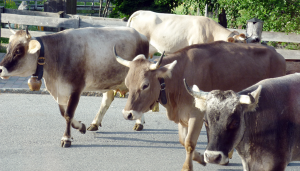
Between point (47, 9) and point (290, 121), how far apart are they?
39.6 ft

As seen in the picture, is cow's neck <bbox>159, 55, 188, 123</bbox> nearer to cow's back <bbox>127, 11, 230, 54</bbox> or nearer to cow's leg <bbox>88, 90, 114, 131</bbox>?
cow's leg <bbox>88, 90, 114, 131</bbox>

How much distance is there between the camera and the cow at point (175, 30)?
8.03 meters

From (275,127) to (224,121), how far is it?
0.57 meters

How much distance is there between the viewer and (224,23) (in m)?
13.3

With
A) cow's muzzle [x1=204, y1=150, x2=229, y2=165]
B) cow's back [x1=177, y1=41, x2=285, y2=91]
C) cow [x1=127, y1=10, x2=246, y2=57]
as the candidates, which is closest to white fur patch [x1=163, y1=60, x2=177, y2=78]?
cow's back [x1=177, y1=41, x2=285, y2=91]

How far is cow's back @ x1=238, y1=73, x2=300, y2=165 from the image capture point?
11.6 feet

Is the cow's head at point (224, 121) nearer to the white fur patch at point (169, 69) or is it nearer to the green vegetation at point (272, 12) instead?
the white fur patch at point (169, 69)

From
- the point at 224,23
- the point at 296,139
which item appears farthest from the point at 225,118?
the point at 224,23

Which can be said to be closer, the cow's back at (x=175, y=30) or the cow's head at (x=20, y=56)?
the cow's head at (x=20, y=56)

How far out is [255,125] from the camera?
3.58m

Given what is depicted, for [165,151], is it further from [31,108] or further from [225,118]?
[31,108]

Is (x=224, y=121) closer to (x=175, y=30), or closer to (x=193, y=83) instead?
(x=193, y=83)

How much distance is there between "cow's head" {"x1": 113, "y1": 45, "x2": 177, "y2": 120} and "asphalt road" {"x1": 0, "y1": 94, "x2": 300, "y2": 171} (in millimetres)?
923

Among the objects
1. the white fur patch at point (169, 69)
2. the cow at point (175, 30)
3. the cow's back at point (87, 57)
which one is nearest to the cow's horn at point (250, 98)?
the white fur patch at point (169, 69)
